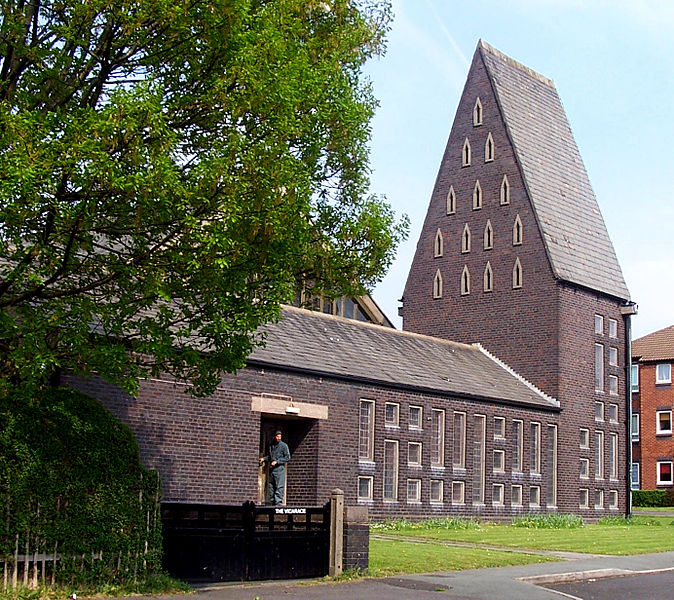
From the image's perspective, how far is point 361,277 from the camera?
15.8 metres

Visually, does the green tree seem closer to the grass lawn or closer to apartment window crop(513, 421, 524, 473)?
the grass lawn

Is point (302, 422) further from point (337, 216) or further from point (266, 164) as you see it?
point (266, 164)

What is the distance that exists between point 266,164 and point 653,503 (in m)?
62.6

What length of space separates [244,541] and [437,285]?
92.1 feet

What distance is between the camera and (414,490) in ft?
101

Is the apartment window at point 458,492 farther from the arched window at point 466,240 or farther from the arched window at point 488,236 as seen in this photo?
the arched window at point 466,240

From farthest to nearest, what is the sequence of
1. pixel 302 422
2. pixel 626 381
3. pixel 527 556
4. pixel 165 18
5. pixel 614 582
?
pixel 626 381, pixel 302 422, pixel 527 556, pixel 614 582, pixel 165 18

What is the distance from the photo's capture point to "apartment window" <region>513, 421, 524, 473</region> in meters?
34.8

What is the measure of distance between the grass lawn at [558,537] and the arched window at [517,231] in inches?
465

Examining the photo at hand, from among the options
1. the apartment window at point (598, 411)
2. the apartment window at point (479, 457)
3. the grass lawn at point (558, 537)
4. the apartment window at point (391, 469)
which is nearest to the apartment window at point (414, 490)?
the apartment window at point (391, 469)

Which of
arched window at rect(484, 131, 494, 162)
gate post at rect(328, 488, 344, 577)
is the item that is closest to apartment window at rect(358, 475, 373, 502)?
gate post at rect(328, 488, 344, 577)

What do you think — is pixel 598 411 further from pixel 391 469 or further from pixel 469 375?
pixel 391 469

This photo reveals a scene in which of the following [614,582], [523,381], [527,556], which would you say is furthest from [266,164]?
[523,381]

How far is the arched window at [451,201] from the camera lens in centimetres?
4184
